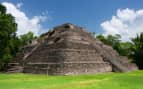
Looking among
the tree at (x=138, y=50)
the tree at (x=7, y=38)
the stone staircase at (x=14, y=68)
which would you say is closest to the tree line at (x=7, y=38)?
the tree at (x=7, y=38)

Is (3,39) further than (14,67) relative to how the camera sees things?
Yes

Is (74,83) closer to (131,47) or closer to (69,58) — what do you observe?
(69,58)

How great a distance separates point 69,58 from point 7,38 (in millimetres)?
18773

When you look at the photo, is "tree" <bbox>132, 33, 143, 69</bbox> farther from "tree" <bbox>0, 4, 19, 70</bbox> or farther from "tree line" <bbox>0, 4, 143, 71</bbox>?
"tree" <bbox>0, 4, 19, 70</bbox>

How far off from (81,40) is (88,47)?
192 cm

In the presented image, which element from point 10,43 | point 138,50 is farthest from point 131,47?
point 10,43

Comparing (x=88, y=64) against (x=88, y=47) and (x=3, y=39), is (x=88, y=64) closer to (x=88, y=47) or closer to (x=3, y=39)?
(x=88, y=47)

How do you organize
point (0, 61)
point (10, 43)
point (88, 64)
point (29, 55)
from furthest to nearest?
point (10, 43) → point (0, 61) → point (29, 55) → point (88, 64)

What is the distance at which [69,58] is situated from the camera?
40.1m

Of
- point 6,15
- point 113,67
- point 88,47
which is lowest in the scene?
point 113,67

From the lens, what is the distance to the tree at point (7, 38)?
5272 centimetres

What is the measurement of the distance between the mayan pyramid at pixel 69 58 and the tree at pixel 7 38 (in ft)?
18.8

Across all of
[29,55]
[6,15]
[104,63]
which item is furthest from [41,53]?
[6,15]

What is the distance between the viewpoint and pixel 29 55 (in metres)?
48.2
